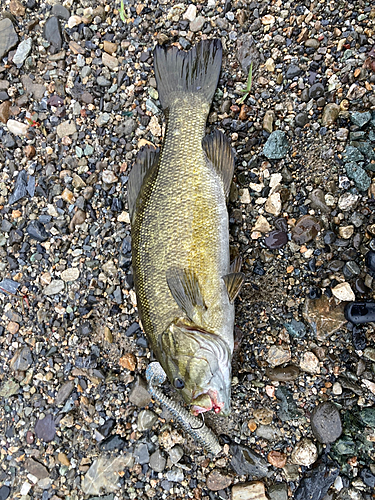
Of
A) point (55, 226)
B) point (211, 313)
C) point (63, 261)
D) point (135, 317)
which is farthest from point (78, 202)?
point (211, 313)

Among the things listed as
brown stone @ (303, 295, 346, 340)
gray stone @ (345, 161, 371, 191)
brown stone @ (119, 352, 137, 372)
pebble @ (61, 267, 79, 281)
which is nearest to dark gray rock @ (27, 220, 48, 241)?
pebble @ (61, 267, 79, 281)

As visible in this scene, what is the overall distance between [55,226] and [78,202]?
1.14 ft

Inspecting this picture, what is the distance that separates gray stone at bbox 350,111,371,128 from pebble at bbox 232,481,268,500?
311 centimetres

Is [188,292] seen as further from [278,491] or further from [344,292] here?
[278,491]

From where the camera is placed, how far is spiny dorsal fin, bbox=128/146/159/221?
3.11m

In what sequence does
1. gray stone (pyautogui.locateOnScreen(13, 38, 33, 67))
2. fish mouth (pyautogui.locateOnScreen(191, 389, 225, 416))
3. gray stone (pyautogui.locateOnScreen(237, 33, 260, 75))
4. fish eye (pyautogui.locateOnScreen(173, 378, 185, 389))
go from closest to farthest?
fish mouth (pyautogui.locateOnScreen(191, 389, 225, 416)), fish eye (pyautogui.locateOnScreen(173, 378, 185, 389)), gray stone (pyautogui.locateOnScreen(237, 33, 260, 75)), gray stone (pyautogui.locateOnScreen(13, 38, 33, 67))

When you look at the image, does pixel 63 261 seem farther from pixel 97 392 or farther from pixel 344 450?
pixel 344 450

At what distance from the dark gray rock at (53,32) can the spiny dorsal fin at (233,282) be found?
2.93 meters

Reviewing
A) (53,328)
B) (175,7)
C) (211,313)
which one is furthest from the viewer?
(53,328)

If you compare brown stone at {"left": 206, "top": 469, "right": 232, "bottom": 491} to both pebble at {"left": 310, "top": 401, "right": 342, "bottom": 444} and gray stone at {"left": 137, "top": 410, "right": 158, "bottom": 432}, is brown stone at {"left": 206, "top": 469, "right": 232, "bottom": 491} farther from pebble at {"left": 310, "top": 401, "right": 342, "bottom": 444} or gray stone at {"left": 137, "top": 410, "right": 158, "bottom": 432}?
pebble at {"left": 310, "top": 401, "right": 342, "bottom": 444}

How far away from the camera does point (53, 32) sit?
371 cm

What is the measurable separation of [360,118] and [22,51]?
3393 millimetres

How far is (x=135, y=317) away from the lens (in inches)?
135

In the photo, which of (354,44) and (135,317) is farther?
(135,317)
